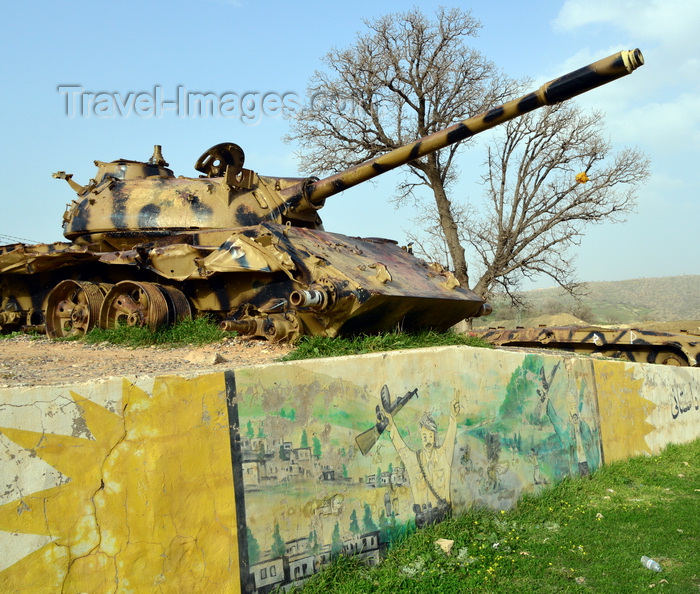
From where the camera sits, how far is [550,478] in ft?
19.7

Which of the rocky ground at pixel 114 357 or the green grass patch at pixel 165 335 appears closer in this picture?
the rocky ground at pixel 114 357

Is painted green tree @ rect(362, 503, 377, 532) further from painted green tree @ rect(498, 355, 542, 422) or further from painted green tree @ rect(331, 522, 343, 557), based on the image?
painted green tree @ rect(498, 355, 542, 422)

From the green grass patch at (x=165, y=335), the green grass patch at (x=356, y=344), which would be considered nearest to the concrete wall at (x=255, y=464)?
the green grass patch at (x=356, y=344)

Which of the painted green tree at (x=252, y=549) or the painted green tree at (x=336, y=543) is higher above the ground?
the painted green tree at (x=252, y=549)

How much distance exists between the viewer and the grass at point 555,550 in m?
4.10

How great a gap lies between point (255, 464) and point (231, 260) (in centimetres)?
309

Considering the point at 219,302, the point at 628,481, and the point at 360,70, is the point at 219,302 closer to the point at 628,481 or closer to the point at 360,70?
the point at 628,481

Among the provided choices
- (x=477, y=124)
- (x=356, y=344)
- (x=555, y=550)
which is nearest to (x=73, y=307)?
(x=356, y=344)

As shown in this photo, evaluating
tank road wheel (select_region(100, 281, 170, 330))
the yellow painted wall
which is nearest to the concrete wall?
the yellow painted wall

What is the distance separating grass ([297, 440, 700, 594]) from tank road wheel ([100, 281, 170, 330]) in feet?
11.6

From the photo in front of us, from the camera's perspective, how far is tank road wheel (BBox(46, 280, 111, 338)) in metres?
7.25

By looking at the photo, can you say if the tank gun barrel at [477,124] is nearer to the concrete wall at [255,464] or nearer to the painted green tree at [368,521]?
the concrete wall at [255,464]

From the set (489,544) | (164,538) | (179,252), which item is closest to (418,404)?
(489,544)

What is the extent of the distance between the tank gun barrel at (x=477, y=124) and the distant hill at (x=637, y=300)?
104ft
